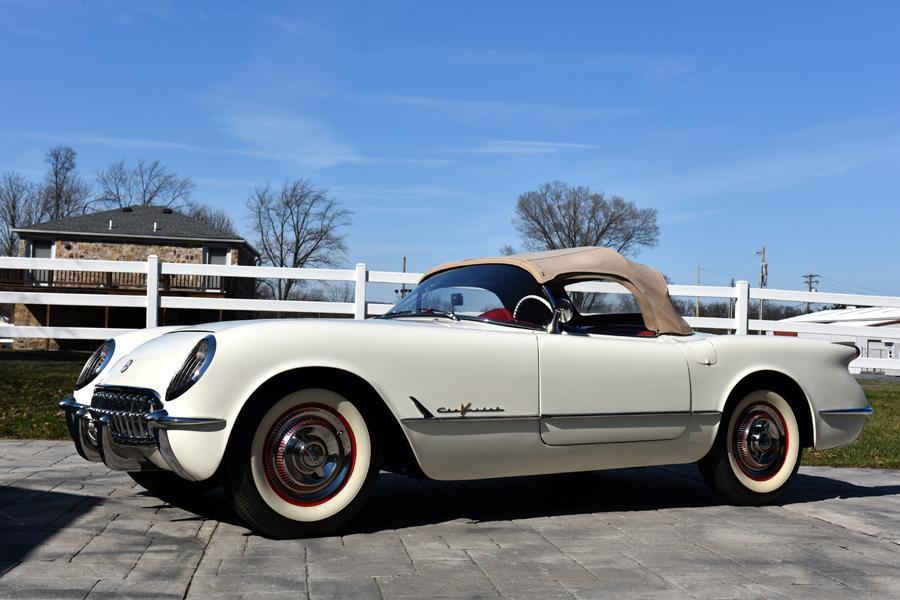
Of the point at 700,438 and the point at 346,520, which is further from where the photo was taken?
the point at 700,438

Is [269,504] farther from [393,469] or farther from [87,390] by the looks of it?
[87,390]

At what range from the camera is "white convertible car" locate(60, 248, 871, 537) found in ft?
14.0

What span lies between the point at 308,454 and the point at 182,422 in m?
0.63

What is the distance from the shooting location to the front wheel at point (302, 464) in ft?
14.0

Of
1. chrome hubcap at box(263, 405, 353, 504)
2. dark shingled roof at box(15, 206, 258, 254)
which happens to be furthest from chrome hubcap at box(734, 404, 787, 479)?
dark shingled roof at box(15, 206, 258, 254)

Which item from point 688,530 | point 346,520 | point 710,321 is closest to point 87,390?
point 346,520

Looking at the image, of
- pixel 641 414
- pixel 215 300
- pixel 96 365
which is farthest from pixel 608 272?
pixel 215 300

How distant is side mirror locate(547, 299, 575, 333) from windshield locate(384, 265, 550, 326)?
0.09 metres

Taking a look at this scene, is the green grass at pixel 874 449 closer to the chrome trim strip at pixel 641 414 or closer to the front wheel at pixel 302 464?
the chrome trim strip at pixel 641 414

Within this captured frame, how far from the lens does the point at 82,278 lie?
119 ft

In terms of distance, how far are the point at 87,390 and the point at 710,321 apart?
935 cm

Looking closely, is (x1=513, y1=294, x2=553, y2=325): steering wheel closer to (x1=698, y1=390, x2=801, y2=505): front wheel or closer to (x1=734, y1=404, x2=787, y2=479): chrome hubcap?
(x1=698, y1=390, x2=801, y2=505): front wheel

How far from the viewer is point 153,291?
37.2 ft

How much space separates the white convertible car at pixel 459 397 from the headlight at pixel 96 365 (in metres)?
0.02
